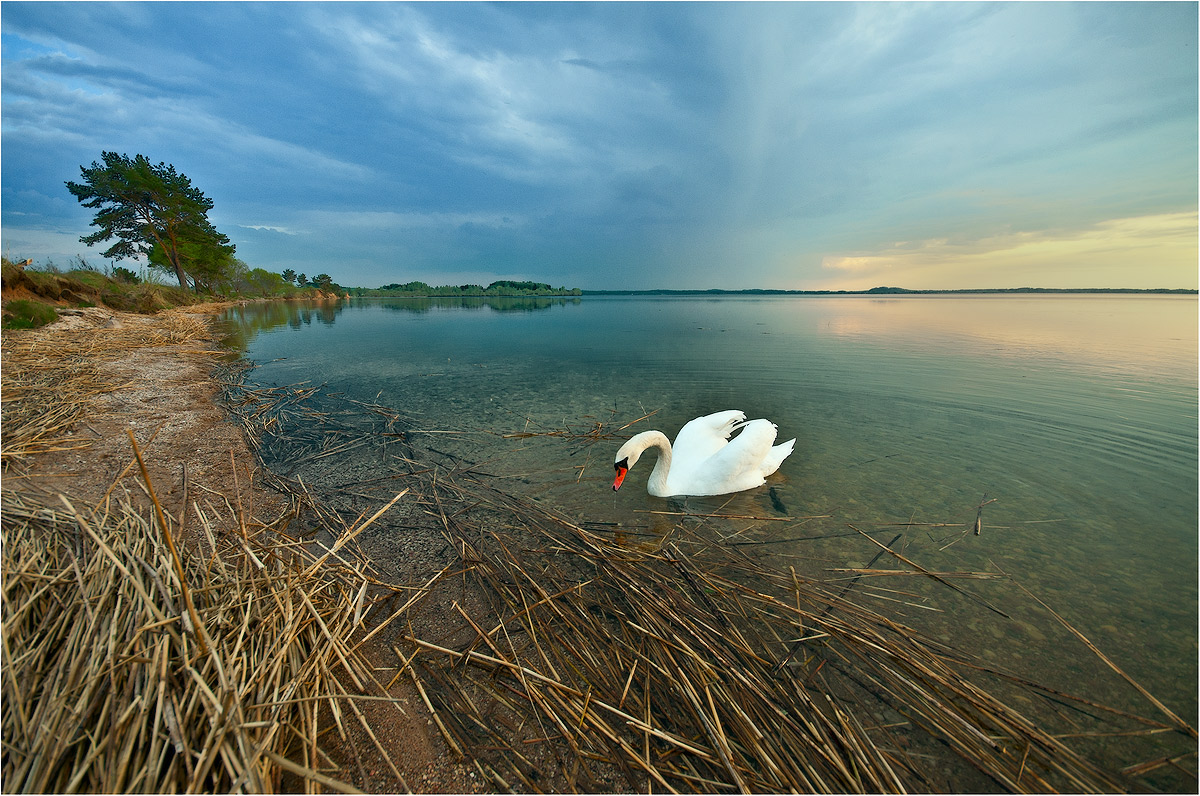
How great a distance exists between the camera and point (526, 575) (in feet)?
12.0

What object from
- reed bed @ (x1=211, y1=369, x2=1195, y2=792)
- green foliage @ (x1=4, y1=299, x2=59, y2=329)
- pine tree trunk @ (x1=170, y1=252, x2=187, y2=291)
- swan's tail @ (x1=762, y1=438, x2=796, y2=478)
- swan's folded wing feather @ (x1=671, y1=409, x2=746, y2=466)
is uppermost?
pine tree trunk @ (x1=170, y1=252, x2=187, y2=291)

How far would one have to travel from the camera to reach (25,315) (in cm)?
1259

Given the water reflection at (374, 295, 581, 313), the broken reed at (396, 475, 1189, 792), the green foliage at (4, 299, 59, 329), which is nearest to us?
the broken reed at (396, 475, 1189, 792)

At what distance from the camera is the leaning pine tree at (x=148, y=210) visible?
109 feet

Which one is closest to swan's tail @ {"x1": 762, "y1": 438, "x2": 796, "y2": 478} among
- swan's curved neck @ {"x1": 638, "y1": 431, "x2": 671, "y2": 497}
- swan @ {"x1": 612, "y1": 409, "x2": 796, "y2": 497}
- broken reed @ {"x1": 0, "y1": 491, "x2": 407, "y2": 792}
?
swan @ {"x1": 612, "y1": 409, "x2": 796, "y2": 497}

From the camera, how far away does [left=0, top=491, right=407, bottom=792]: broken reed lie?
5.68 ft

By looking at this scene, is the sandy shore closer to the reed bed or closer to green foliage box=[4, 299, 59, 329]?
the reed bed

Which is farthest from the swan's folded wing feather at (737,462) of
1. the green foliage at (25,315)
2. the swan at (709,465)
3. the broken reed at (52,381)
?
the green foliage at (25,315)

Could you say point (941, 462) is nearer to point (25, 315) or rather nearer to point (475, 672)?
point (475, 672)

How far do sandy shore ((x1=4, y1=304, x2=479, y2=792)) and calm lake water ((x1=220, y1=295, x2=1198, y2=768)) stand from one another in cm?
258

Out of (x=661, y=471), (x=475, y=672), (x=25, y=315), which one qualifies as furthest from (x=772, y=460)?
(x=25, y=315)

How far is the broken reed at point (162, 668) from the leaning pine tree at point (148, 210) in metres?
50.1

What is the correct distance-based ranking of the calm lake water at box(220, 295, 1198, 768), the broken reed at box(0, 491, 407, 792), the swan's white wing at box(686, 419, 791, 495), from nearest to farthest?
1. the broken reed at box(0, 491, 407, 792)
2. the calm lake water at box(220, 295, 1198, 768)
3. the swan's white wing at box(686, 419, 791, 495)

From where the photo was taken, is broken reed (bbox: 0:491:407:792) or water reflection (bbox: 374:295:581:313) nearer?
broken reed (bbox: 0:491:407:792)
